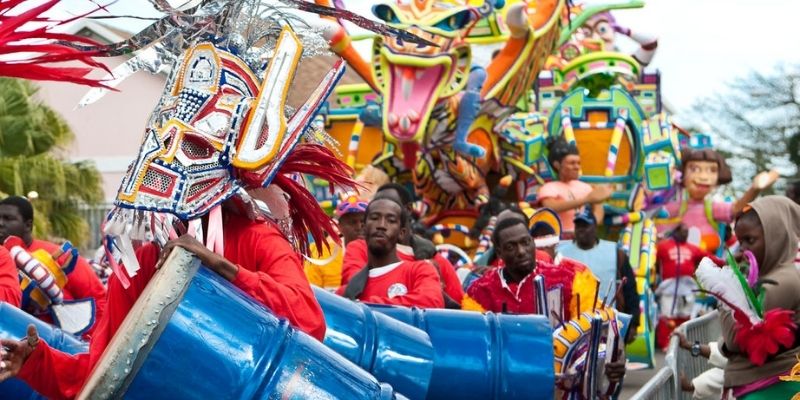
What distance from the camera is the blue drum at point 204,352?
10.3 ft

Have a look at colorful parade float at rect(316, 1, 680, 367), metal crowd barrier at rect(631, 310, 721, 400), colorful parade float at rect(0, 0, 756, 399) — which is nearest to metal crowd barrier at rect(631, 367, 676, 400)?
metal crowd barrier at rect(631, 310, 721, 400)

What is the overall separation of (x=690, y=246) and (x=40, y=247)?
8.29 metres

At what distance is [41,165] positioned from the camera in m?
17.5

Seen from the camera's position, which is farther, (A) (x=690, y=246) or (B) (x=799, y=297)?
(A) (x=690, y=246)

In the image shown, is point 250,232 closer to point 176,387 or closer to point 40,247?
point 176,387

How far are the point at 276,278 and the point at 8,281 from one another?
187 centimetres

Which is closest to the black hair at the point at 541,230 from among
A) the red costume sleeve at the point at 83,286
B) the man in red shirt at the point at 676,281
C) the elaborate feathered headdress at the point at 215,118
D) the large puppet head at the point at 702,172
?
the red costume sleeve at the point at 83,286

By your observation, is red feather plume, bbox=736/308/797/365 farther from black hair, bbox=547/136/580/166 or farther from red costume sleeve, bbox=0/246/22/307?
black hair, bbox=547/136/580/166

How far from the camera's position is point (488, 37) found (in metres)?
13.7

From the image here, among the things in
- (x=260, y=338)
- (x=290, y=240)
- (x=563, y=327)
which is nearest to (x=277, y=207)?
(x=290, y=240)

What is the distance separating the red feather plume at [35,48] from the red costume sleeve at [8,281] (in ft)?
5.03

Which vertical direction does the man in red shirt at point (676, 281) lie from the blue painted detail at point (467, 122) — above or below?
below

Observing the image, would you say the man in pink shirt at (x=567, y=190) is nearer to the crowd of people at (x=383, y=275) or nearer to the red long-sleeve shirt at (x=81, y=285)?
the crowd of people at (x=383, y=275)

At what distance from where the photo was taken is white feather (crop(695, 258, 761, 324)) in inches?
201
